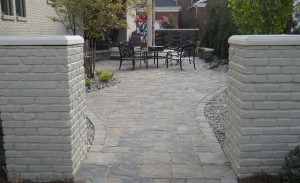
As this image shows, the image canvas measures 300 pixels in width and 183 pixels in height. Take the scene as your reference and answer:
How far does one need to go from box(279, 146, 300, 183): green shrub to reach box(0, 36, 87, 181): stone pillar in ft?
6.60

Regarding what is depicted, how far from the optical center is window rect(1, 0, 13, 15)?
25.6 ft

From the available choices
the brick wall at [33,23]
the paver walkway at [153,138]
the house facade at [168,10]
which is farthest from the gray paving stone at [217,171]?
the house facade at [168,10]

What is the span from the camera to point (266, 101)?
302 centimetres

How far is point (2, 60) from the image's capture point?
115 inches

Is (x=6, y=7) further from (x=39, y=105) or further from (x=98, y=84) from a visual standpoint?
(x=39, y=105)

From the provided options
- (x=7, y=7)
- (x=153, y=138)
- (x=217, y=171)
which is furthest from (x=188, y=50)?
(x=217, y=171)

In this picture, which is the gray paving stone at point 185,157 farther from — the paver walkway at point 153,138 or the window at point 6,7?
the window at point 6,7

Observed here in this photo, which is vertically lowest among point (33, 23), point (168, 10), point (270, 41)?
point (270, 41)

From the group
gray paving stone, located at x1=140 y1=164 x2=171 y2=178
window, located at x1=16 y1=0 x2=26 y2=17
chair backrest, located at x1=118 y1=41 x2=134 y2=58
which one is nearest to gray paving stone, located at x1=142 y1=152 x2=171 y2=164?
gray paving stone, located at x1=140 y1=164 x2=171 y2=178

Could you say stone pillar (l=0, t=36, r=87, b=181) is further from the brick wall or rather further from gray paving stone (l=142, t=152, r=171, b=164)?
the brick wall

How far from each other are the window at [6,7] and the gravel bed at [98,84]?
8.89 ft

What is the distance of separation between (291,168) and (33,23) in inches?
338

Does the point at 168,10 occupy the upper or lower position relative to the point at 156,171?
upper

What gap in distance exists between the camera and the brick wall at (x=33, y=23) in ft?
25.8
